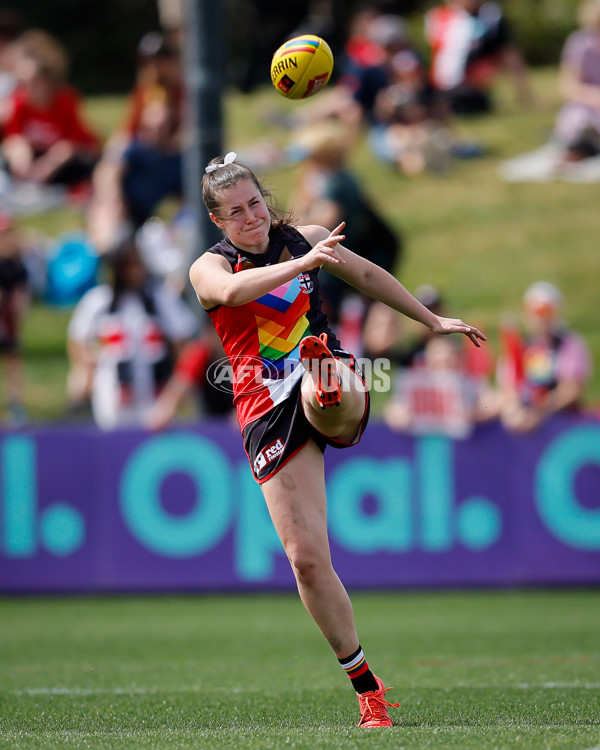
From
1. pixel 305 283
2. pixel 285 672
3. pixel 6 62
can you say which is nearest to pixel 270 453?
pixel 305 283

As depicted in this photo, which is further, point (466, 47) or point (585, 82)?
point (466, 47)

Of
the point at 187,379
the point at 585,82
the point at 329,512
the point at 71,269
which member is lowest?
the point at 329,512

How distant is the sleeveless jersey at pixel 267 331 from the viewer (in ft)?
15.6

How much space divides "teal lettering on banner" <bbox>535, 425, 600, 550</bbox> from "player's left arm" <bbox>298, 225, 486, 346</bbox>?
5.47m

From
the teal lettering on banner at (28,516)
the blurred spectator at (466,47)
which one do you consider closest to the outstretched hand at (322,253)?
the teal lettering on banner at (28,516)

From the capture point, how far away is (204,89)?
422 inches

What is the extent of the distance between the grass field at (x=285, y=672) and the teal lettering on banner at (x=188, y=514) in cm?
51

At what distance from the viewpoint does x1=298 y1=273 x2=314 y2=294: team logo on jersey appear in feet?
15.7

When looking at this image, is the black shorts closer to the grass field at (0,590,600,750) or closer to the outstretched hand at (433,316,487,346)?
the outstretched hand at (433,316,487,346)

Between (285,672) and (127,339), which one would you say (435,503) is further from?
(285,672)

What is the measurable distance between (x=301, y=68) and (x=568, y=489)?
556 centimetres

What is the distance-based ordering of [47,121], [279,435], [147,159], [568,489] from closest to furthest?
1. [279,435]
2. [568,489]
3. [147,159]
4. [47,121]

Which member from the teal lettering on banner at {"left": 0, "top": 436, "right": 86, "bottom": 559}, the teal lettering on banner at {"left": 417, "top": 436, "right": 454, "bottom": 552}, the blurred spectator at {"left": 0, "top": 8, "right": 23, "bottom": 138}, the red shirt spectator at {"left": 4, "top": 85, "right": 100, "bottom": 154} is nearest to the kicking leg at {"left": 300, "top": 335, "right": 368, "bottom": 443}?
the teal lettering on banner at {"left": 417, "top": 436, "right": 454, "bottom": 552}

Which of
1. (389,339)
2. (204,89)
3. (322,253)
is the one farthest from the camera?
(389,339)
